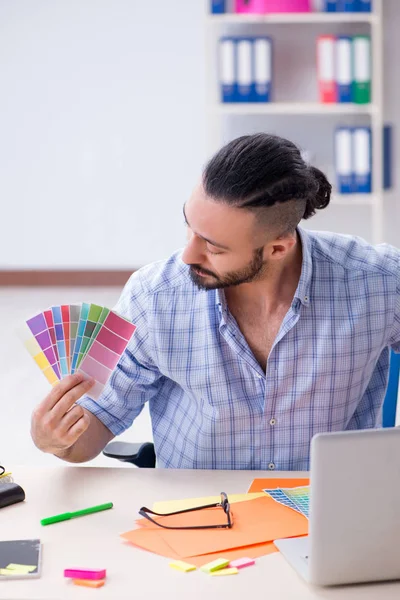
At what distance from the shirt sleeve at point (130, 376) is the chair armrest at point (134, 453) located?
0.09m

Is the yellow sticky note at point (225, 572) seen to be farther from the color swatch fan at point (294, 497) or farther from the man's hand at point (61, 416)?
the man's hand at point (61, 416)

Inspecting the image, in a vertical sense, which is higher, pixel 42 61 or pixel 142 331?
pixel 42 61

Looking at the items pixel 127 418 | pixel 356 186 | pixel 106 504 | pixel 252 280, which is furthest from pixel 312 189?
pixel 356 186

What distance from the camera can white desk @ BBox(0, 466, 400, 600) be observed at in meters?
1.21

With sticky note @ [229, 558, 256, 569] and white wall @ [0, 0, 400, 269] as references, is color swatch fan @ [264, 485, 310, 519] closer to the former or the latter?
sticky note @ [229, 558, 256, 569]

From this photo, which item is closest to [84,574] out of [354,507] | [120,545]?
[120,545]

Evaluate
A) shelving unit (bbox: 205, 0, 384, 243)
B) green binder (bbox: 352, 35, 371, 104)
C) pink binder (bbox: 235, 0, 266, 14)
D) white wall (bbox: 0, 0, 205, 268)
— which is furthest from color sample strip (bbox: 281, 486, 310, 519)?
white wall (bbox: 0, 0, 205, 268)

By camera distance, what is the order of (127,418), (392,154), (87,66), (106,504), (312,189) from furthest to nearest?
(87,66) < (392,154) < (127,418) < (312,189) < (106,504)

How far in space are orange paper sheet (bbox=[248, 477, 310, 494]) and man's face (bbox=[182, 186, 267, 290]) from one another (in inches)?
15.1

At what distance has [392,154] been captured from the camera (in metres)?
5.39

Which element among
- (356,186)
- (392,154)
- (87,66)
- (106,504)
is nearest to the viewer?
(106,504)

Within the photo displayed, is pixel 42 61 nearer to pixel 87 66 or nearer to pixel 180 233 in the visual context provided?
pixel 87 66

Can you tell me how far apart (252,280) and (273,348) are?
14 centimetres

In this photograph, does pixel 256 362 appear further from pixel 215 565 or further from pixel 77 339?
pixel 215 565
